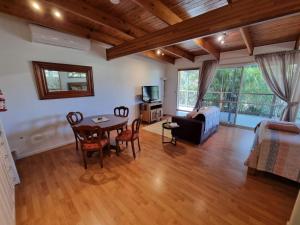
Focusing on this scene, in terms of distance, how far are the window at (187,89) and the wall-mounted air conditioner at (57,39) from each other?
12.6 ft

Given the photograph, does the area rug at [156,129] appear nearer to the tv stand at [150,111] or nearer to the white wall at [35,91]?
the tv stand at [150,111]

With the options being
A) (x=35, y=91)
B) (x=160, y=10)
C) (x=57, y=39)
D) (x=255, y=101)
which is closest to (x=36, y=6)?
(x=57, y=39)

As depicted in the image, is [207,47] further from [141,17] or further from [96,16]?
[96,16]

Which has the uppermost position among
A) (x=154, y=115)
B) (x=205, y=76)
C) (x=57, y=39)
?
(x=57, y=39)

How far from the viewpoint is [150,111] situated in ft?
16.4

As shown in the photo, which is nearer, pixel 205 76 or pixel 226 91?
pixel 226 91

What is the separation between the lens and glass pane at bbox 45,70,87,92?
3.02m

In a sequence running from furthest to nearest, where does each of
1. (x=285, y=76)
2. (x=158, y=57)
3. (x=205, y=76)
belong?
(x=158, y=57)
(x=205, y=76)
(x=285, y=76)

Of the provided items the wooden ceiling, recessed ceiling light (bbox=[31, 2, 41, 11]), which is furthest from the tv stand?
recessed ceiling light (bbox=[31, 2, 41, 11])

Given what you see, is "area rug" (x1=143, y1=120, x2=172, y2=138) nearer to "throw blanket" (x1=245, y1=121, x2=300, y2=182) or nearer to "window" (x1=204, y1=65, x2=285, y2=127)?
"throw blanket" (x1=245, y1=121, x2=300, y2=182)

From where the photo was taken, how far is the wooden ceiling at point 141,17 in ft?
6.58

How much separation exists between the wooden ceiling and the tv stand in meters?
2.07

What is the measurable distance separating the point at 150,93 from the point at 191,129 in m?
2.50

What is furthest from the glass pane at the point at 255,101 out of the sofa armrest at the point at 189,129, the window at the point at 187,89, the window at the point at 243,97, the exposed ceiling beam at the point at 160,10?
the exposed ceiling beam at the point at 160,10
